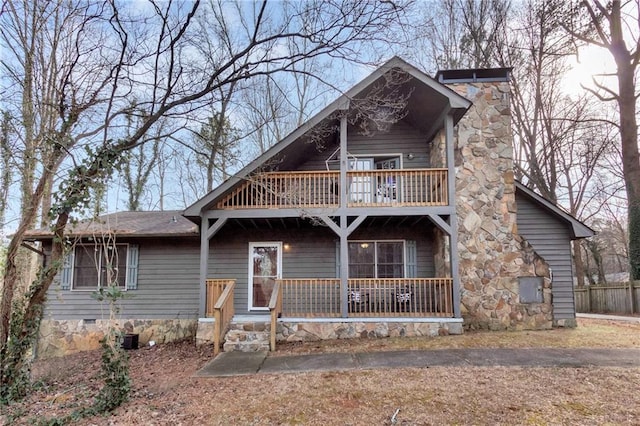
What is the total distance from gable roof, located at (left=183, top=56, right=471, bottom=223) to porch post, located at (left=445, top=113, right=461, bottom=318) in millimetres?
406

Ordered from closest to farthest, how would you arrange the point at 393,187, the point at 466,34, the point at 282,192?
the point at 282,192
the point at 393,187
the point at 466,34

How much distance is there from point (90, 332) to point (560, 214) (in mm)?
12531

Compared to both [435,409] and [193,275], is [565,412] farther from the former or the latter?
[193,275]

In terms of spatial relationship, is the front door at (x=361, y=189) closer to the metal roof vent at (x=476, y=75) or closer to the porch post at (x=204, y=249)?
the porch post at (x=204, y=249)

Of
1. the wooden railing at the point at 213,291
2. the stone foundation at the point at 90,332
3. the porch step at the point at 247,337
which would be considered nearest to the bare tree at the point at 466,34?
the wooden railing at the point at 213,291

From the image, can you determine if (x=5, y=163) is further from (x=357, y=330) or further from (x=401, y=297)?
(x=401, y=297)

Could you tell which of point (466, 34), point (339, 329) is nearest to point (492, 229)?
point (339, 329)

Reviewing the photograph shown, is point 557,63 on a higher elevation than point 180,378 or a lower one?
higher

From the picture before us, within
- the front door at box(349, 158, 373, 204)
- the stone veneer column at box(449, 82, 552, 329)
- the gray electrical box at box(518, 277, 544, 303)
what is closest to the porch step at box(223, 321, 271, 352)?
the front door at box(349, 158, 373, 204)

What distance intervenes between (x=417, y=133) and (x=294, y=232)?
4302 mm

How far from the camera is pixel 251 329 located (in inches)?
332

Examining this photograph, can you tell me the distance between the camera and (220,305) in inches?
311

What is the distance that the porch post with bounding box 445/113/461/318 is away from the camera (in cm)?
866

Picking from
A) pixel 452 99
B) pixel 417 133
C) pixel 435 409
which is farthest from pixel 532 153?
pixel 435 409
